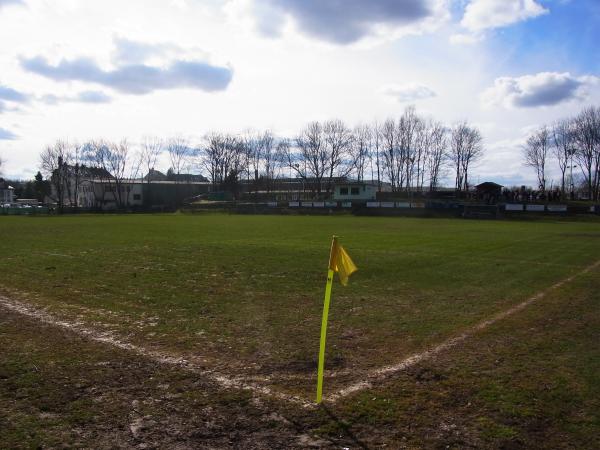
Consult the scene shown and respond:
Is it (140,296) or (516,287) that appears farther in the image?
(516,287)

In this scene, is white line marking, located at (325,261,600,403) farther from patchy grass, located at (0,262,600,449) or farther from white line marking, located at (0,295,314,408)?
white line marking, located at (0,295,314,408)

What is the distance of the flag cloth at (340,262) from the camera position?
16.9 ft

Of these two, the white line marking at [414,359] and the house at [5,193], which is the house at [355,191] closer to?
the white line marking at [414,359]

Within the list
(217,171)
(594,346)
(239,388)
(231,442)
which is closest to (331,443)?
(231,442)

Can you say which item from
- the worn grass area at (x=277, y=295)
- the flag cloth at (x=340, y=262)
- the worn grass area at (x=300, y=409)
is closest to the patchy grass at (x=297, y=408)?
the worn grass area at (x=300, y=409)

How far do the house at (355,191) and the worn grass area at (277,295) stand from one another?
65.2 m

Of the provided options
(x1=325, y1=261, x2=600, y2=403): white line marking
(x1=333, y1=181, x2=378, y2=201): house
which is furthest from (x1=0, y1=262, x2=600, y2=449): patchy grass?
(x1=333, y1=181, x2=378, y2=201): house

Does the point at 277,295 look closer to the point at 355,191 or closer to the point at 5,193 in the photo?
the point at 355,191

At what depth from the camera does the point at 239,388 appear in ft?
17.5

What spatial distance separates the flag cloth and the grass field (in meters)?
→ 1.38

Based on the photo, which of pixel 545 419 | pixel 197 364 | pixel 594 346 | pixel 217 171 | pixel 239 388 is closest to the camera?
pixel 545 419

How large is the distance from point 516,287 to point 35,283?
1239 cm

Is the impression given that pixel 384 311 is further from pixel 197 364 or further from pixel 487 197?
pixel 487 197

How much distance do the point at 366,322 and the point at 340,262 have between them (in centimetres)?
353
